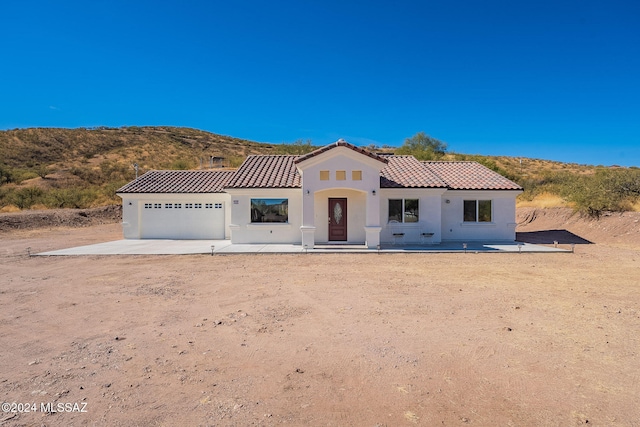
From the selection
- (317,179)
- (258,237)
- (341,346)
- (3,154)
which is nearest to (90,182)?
(3,154)

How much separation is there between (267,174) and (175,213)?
6276 millimetres

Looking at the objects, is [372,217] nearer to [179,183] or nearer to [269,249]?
[269,249]

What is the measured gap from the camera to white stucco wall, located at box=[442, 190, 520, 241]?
67.4 feet

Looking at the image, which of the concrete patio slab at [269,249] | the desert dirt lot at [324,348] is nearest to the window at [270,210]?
the concrete patio slab at [269,249]

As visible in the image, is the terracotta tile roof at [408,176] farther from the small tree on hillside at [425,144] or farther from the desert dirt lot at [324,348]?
the small tree on hillside at [425,144]

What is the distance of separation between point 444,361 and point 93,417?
173 inches

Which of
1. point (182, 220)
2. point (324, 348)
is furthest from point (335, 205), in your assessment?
point (324, 348)

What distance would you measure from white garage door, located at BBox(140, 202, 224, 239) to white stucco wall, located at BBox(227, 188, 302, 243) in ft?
10.5

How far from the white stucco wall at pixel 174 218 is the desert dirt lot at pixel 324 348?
10714 millimetres

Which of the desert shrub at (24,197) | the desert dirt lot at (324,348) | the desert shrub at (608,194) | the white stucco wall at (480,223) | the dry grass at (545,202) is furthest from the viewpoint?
the desert shrub at (24,197)

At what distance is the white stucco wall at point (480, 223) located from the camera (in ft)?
67.4

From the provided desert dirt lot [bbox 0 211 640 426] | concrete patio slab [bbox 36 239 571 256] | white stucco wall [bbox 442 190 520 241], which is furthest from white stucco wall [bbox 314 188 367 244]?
desert dirt lot [bbox 0 211 640 426]

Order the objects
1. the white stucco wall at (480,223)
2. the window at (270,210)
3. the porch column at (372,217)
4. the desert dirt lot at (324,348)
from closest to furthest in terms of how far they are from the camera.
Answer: the desert dirt lot at (324,348) → the porch column at (372,217) → the window at (270,210) → the white stucco wall at (480,223)

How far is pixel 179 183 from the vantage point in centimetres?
2358
